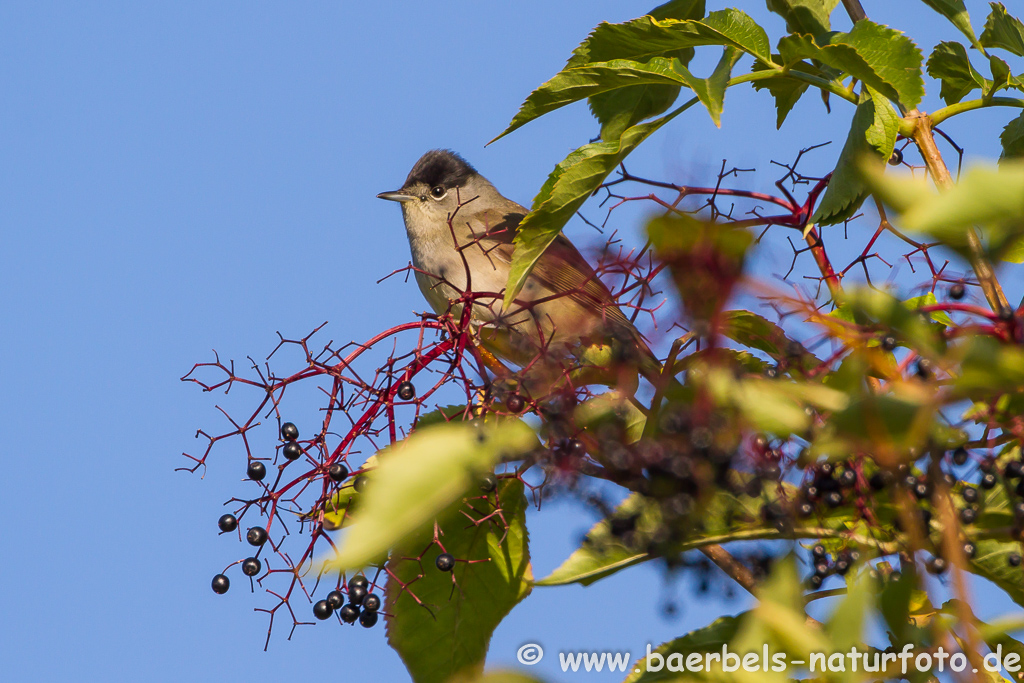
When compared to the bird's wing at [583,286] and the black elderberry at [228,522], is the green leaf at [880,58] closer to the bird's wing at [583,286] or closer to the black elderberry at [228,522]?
the bird's wing at [583,286]

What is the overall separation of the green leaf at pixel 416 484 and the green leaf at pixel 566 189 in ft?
3.57

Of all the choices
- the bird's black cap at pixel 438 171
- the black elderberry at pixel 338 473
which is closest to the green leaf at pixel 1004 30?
the black elderberry at pixel 338 473

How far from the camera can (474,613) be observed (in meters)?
2.66

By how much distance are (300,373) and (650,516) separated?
4.19 ft

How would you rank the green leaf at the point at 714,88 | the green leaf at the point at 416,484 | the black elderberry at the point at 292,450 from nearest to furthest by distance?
the green leaf at the point at 416,484, the green leaf at the point at 714,88, the black elderberry at the point at 292,450

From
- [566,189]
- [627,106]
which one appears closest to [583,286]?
[566,189]

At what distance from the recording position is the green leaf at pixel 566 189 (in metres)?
2.29

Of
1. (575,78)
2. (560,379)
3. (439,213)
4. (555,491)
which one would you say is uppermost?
(439,213)

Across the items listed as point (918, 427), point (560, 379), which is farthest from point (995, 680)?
point (918, 427)

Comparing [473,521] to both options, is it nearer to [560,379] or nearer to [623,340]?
[560,379]

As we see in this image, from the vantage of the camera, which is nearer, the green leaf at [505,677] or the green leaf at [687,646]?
the green leaf at [505,677]

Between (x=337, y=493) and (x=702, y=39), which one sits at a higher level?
(x=702, y=39)

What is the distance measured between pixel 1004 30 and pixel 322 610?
239 cm

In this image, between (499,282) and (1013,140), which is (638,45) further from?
(499,282)
